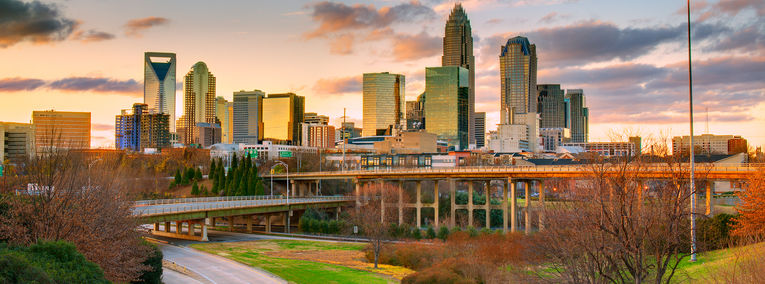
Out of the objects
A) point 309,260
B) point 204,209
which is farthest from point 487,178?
point 309,260

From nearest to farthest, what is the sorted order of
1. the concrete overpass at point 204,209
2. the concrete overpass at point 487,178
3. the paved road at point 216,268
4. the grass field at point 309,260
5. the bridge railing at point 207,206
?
the paved road at point 216,268 < the grass field at point 309,260 < the bridge railing at point 207,206 < the concrete overpass at point 204,209 < the concrete overpass at point 487,178

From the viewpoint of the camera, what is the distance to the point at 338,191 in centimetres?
15138

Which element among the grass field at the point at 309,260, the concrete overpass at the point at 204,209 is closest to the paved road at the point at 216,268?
the grass field at the point at 309,260

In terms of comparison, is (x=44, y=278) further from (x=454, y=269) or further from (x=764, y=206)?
(x=764, y=206)

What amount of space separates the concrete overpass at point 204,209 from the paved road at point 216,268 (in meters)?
4.78

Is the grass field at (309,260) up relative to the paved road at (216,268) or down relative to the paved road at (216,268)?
down

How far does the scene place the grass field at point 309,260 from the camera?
48688 millimetres

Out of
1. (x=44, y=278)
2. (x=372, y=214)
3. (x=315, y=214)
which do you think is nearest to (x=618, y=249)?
(x=44, y=278)

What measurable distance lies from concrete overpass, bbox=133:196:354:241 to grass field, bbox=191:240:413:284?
5.37 m

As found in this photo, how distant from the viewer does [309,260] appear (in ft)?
203

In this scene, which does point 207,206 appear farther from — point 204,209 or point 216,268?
point 216,268

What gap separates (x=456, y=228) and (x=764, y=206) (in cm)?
4798

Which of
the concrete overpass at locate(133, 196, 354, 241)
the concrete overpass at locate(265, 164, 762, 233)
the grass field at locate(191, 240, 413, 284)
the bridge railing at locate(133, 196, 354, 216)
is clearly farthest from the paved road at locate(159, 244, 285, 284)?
the concrete overpass at locate(265, 164, 762, 233)

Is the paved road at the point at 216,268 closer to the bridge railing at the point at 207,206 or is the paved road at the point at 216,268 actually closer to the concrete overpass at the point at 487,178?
the bridge railing at the point at 207,206
